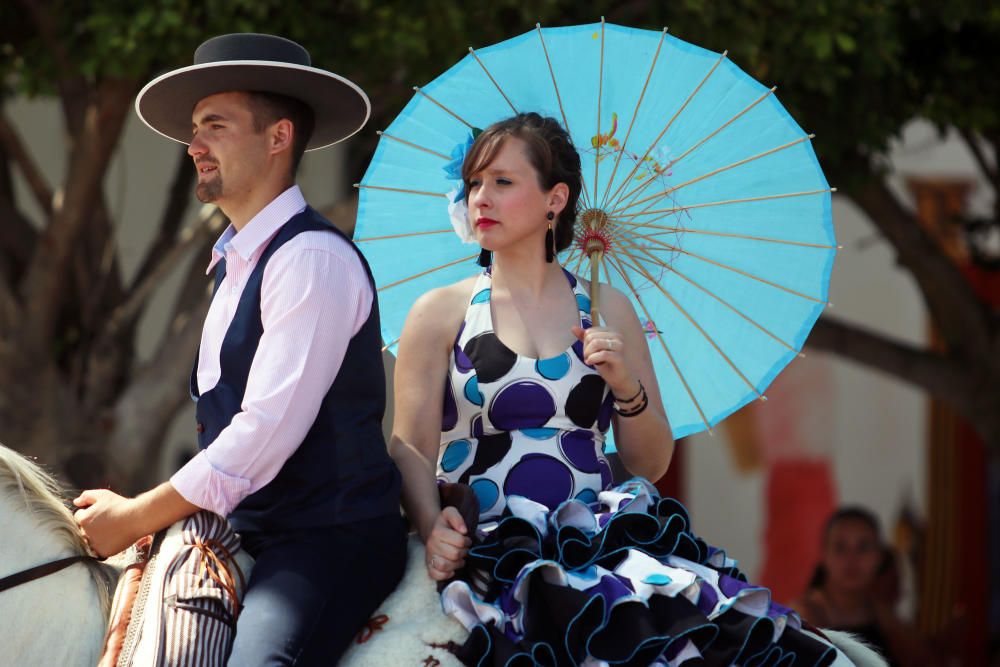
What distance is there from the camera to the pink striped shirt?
2936mm

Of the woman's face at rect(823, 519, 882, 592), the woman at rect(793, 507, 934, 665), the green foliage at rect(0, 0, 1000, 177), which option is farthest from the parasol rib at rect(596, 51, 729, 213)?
the woman's face at rect(823, 519, 882, 592)

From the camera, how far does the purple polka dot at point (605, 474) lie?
338 cm

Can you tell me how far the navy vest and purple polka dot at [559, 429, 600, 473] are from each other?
46cm

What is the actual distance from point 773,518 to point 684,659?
879 cm

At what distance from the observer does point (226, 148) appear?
318cm

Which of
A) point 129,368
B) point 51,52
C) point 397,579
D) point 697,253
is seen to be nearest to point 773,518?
point 129,368

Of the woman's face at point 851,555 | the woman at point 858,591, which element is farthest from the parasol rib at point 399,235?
the woman's face at point 851,555

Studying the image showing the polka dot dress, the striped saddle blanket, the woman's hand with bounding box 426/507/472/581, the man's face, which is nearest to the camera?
the striped saddle blanket

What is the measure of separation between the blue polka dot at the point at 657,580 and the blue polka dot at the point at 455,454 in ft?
1.93

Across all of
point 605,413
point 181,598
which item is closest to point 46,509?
point 181,598

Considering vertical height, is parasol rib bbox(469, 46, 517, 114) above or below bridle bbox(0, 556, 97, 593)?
above

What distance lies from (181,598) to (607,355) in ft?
3.72

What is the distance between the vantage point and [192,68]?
3137mm

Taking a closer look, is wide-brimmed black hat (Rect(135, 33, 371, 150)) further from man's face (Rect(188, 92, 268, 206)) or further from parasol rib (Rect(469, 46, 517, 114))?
parasol rib (Rect(469, 46, 517, 114))
